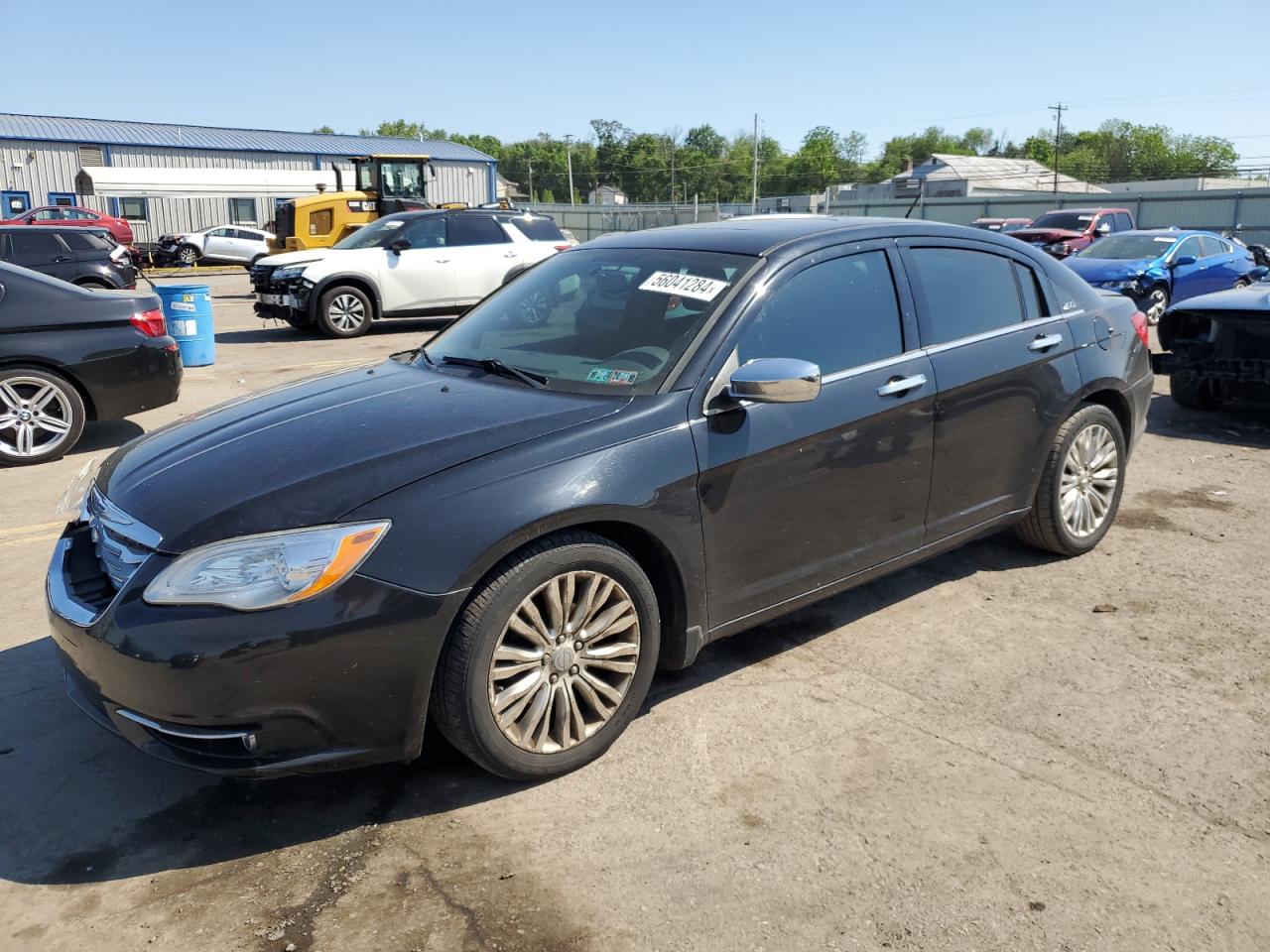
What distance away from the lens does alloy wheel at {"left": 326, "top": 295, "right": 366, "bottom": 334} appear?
14203 mm

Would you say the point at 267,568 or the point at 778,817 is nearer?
the point at 267,568

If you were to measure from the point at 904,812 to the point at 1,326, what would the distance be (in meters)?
6.82

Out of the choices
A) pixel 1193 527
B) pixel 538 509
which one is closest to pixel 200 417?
pixel 538 509

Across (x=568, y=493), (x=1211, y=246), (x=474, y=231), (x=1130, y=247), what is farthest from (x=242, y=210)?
(x=568, y=493)

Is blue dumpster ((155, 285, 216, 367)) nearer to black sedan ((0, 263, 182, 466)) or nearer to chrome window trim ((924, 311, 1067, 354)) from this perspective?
black sedan ((0, 263, 182, 466))

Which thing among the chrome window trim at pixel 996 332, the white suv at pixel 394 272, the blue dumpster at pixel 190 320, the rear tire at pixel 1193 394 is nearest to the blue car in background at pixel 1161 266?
the rear tire at pixel 1193 394

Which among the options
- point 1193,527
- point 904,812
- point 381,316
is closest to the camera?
point 904,812

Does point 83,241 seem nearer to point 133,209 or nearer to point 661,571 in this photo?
point 661,571

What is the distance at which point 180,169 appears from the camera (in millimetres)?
45250

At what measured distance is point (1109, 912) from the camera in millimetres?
2609

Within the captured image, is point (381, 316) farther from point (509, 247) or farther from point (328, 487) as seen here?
point (328, 487)

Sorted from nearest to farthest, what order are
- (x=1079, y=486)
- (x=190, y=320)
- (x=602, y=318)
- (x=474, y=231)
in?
(x=602, y=318)
(x=1079, y=486)
(x=190, y=320)
(x=474, y=231)

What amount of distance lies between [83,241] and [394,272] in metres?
7.58

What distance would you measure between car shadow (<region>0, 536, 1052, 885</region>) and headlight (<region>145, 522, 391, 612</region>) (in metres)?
0.74
